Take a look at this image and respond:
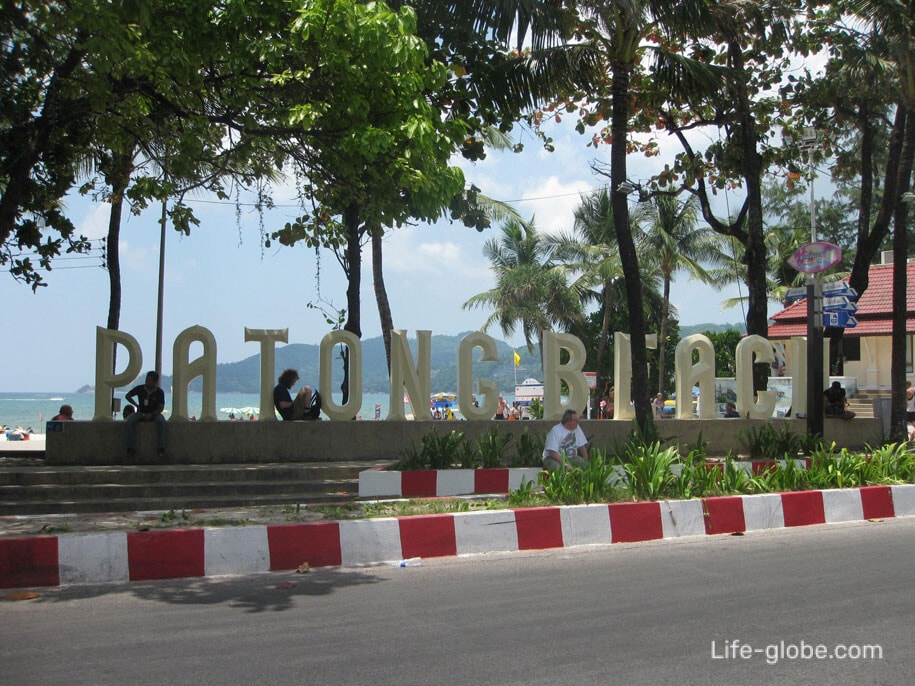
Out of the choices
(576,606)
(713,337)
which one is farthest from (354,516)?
(713,337)

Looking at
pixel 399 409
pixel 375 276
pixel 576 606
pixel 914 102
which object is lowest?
pixel 576 606

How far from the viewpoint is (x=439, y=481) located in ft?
40.2

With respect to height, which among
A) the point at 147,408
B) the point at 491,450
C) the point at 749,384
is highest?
the point at 749,384

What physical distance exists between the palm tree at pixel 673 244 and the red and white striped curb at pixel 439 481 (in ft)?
94.3

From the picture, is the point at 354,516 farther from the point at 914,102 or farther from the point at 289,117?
the point at 914,102

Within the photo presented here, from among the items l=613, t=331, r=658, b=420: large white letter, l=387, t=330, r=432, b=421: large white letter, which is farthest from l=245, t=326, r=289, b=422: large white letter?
l=613, t=331, r=658, b=420: large white letter

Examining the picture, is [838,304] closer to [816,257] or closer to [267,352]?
[816,257]

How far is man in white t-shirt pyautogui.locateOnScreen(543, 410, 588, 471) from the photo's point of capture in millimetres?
12023

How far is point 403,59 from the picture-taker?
10609 mm

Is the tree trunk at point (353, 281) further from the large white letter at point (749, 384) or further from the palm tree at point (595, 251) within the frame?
the palm tree at point (595, 251)

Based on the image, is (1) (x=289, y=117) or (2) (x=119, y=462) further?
(2) (x=119, y=462)

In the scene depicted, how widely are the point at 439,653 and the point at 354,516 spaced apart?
356 cm

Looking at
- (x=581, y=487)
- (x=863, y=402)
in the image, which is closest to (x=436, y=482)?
(x=581, y=487)

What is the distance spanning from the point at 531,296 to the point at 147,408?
36893mm
